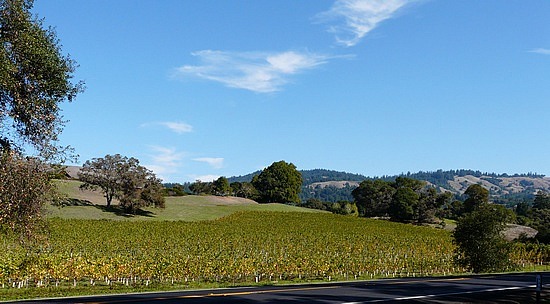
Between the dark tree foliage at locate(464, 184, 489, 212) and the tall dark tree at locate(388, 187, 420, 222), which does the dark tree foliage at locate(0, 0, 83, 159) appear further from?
the dark tree foliage at locate(464, 184, 489, 212)

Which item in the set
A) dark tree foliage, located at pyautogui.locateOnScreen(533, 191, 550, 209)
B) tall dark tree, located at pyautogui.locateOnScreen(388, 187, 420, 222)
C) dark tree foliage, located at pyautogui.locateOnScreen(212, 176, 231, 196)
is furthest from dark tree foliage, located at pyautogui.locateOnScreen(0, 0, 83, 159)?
dark tree foliage, located at pyautogui.locateOnScreen(533, 191, 550, 209)

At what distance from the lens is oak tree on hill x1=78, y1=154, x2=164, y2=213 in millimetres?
85312

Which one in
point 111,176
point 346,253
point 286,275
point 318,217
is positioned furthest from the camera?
point 318,217

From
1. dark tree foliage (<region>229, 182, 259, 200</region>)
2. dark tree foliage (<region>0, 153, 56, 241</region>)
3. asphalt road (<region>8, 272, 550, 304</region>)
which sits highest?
dark tree foliage (<region>229, 182, 259, 200</region>)

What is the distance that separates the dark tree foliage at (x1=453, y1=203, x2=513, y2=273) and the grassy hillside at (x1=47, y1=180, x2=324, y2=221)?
174 ft

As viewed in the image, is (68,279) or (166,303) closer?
(166,303)

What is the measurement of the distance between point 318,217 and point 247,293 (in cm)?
8430

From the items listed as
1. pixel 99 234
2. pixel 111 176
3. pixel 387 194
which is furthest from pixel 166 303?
pixel 387 194

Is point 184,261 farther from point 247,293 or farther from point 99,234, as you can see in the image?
point 99,234

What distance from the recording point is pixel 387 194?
160250 mm

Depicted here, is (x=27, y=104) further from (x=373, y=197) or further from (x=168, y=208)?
(x=373, y=197)

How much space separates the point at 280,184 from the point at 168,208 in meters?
62.6

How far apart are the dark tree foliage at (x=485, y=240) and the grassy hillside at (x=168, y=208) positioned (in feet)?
174

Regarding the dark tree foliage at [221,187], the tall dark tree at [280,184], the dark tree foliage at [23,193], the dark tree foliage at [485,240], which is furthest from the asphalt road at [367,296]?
the dark tree foliage at [221,187]
